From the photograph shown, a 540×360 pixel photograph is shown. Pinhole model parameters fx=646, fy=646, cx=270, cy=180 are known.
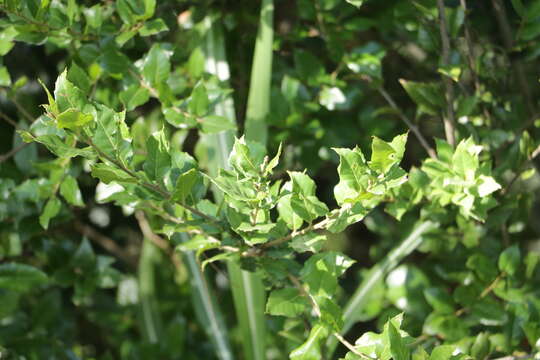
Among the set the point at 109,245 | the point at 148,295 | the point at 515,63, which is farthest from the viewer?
the point at 109,245

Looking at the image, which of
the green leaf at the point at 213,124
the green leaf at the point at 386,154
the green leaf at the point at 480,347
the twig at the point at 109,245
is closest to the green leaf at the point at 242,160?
the green leaf at the point at 386,154

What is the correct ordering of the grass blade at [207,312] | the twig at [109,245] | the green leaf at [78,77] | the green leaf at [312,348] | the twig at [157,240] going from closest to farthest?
the green leaf at [312,348] → the green leaf at [78,77] → the grass blade at [207,312] → the twig at [157,240] → the twig at [109,245]

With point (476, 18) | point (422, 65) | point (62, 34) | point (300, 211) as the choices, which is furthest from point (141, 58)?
point (476, 18)

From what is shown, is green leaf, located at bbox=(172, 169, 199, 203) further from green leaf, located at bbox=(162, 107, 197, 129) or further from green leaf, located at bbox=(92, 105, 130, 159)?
green leaf, located at bbox=(162, 107, 197, 129)

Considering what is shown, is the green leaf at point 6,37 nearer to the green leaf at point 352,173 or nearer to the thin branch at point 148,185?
the thin branch at point 148,185

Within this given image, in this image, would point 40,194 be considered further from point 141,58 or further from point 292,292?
point 292,292

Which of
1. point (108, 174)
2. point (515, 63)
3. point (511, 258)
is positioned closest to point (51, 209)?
point (108, 174)

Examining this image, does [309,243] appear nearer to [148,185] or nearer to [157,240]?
[148,185]
